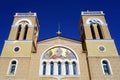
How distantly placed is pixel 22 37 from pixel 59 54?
5.55 metres

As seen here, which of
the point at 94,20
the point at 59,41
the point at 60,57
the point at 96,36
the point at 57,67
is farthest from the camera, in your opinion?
the point at 94,20

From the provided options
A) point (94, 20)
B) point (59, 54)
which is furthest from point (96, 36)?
point (59, 54)

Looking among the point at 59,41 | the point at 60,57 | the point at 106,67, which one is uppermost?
the point at 59,41

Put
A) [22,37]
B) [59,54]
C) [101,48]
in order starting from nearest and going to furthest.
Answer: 1. [59,54]
2. [101,48]
3. [22,37]

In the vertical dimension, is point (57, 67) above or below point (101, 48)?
below

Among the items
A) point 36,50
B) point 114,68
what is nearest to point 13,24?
point 36,50

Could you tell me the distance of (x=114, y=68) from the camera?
Result: 18.7m

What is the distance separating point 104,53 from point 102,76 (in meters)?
3.17

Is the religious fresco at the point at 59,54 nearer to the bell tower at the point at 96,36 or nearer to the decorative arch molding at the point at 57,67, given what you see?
the decorative arch molding at the point at 57,67

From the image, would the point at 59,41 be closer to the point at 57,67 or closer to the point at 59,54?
the point at 59,54

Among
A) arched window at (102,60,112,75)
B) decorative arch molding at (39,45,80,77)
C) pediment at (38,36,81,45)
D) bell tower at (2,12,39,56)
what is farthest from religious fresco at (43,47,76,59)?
arched window at (102,60,112,75)

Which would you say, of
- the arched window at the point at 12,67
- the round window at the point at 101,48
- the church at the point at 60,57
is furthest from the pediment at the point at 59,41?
the arched window at the point at 12,67

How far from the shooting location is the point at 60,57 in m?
20.1

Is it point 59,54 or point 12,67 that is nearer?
point 12,67
